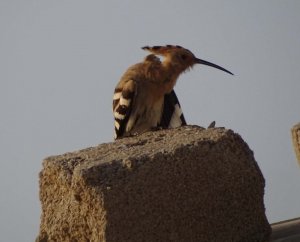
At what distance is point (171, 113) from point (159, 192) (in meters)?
2.52

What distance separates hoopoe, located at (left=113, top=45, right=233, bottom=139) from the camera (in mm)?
5367

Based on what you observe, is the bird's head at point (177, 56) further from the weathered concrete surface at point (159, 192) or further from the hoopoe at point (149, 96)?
the weathered concrete surface at point (159, 192)

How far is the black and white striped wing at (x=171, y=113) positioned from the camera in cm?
548

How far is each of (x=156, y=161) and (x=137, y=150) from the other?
211mm

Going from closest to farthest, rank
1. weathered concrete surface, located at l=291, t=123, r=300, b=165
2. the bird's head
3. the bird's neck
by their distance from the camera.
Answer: weathered concrete surface, located at l=291, t=123, r=300, b=165 → the bird's neck → the bird's head

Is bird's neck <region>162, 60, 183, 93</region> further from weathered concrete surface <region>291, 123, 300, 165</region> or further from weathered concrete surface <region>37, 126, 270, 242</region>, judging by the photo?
weathered concrete surface <region>37, 126, 270, 242</region>

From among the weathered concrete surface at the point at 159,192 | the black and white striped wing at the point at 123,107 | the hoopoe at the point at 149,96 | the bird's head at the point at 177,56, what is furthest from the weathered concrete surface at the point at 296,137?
the bird's head at the point at 177,56

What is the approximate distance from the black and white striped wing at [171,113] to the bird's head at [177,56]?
8.4 inches

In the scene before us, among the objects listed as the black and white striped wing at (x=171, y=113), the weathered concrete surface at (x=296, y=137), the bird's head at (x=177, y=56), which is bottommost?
the weathered concrete surface at (x=296, y=137)

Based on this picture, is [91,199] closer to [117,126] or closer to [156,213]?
[156,213]

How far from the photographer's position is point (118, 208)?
9.80ft

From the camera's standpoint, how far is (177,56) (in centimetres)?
585

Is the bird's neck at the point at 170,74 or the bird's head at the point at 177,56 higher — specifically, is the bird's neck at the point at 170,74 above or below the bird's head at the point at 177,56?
below

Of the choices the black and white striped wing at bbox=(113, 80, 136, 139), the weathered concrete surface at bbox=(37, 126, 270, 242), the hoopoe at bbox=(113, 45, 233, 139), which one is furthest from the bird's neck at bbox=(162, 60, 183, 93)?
the weathered concrete surface at bbox=(37, 126, 270, 242)
